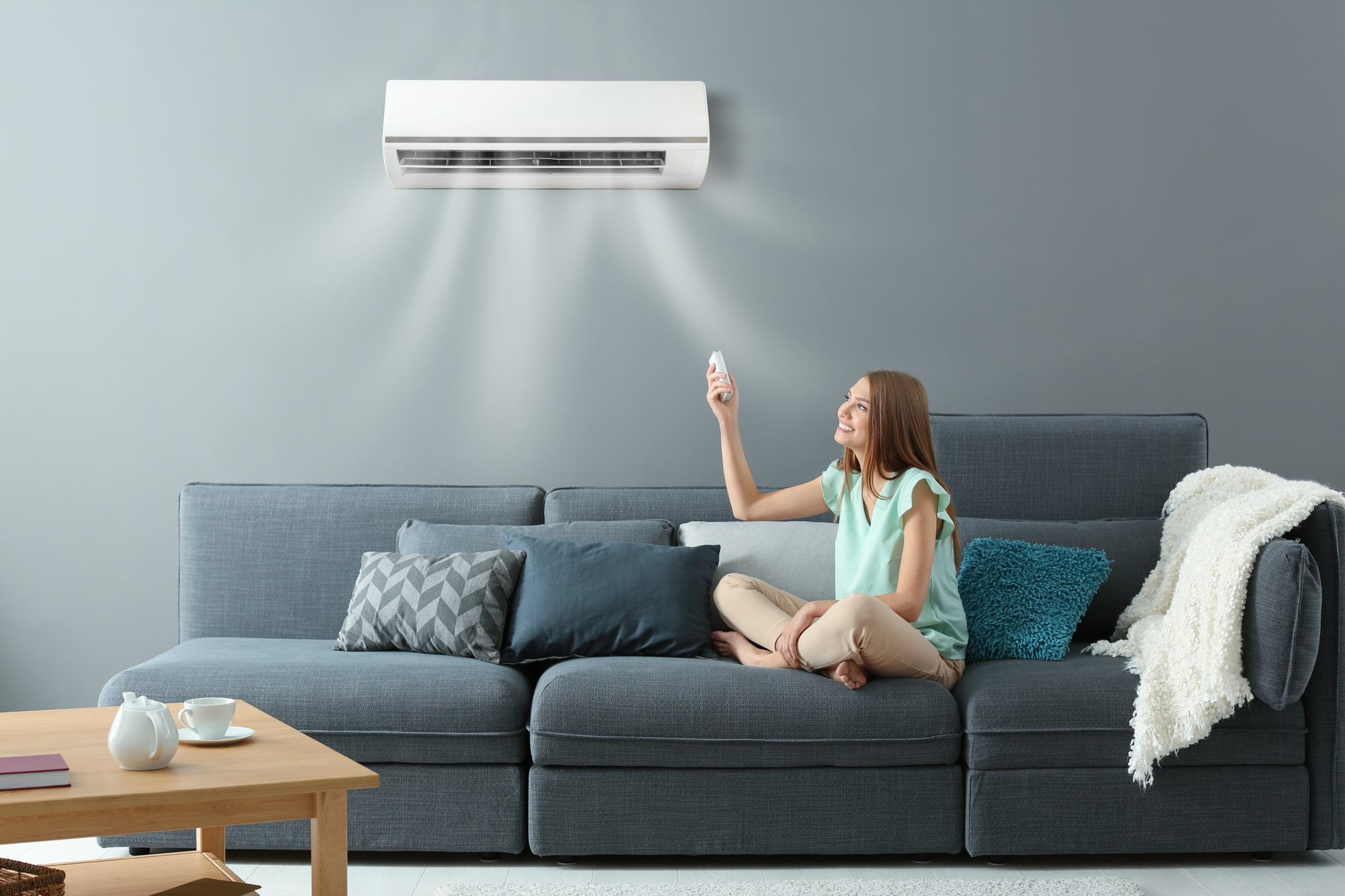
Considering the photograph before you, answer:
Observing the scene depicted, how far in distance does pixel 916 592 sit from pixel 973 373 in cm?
120

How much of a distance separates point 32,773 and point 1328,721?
2301mm

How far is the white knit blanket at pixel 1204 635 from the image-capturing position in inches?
81.5

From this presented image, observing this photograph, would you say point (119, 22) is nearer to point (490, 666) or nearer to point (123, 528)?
point (123, 528)

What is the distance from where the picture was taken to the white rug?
1.97 metres

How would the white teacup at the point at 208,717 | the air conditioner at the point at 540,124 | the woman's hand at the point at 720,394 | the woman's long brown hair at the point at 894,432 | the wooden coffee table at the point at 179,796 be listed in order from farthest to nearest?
the air conditioner at the point at 540,124 < the woman's hand at the point at 720,394 < the woman's long brown hair at the point at 894,432 < the white teacup at the point at 208,717 < the wooden coffee table at the point at 179,796

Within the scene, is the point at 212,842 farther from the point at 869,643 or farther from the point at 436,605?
the point at 869,643

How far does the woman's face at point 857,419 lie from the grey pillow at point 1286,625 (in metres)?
0.84

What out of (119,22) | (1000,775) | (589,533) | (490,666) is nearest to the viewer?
(1000,775)

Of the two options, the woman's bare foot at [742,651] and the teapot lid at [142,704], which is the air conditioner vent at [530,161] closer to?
the woman's bare foot at [742,651]

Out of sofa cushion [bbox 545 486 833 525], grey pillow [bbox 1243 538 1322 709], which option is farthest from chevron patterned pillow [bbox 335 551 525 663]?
grey pillow [bbox 1243 538 1322 709]

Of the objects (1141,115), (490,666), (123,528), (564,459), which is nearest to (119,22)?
(123,528)

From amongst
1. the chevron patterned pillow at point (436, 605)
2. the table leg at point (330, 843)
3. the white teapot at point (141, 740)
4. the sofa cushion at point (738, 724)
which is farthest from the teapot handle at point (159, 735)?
the chevron patterned pillow at point (436, 605)

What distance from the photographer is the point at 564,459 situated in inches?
124

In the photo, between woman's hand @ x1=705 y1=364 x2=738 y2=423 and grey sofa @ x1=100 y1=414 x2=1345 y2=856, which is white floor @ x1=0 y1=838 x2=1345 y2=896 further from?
woman's hand @ x1=705 y1=364 x2=738 y2=423
